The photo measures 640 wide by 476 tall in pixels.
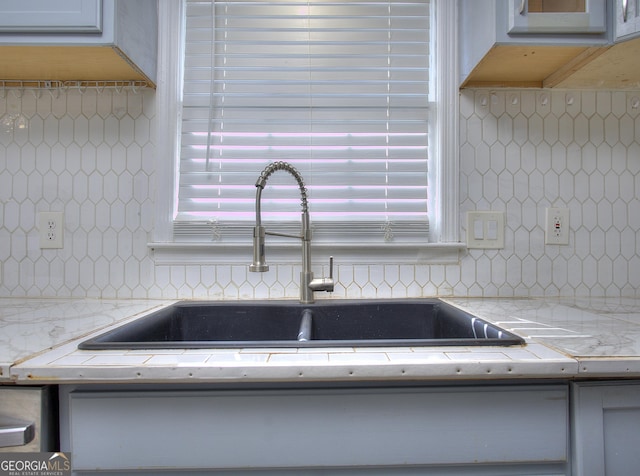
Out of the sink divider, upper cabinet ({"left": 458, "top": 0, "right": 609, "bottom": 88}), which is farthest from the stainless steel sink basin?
upper cabinet ({"left": 458, "top": 0, "right": 609, "bottom": 88})

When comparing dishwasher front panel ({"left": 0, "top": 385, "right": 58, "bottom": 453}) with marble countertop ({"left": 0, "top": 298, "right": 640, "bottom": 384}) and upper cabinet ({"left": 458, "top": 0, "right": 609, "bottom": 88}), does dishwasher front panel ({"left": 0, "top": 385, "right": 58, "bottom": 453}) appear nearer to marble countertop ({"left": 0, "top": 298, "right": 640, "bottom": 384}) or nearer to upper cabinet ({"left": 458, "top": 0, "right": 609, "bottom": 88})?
marble countertop ({"left": 0, "top": 298, "right": 640, "bottom": 384})

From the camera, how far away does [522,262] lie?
1350 mm

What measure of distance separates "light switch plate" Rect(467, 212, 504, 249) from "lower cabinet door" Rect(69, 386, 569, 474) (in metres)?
0.71

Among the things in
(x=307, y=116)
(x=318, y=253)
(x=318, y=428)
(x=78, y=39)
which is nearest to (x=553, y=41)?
(x=307, y=116)

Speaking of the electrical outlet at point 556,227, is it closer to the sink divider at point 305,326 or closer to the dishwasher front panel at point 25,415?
the sink divider at point 305,326

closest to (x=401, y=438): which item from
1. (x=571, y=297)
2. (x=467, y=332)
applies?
(x=467, y=332)

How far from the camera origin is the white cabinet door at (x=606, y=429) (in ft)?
2.26

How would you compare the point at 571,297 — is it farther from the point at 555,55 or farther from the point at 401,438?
the point at 401,438

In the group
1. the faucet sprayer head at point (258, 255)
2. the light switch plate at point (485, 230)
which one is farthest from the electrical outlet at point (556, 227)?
the faucet sprayer head at point (258, 255)

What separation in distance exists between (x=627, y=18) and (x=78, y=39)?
59.1 inches

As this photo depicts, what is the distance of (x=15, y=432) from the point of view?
641mm

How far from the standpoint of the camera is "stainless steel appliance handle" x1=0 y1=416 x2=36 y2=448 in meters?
0.64

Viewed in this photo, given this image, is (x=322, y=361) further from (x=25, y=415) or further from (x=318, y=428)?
(x=25, y=415)

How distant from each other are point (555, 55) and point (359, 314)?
101 centimetres
